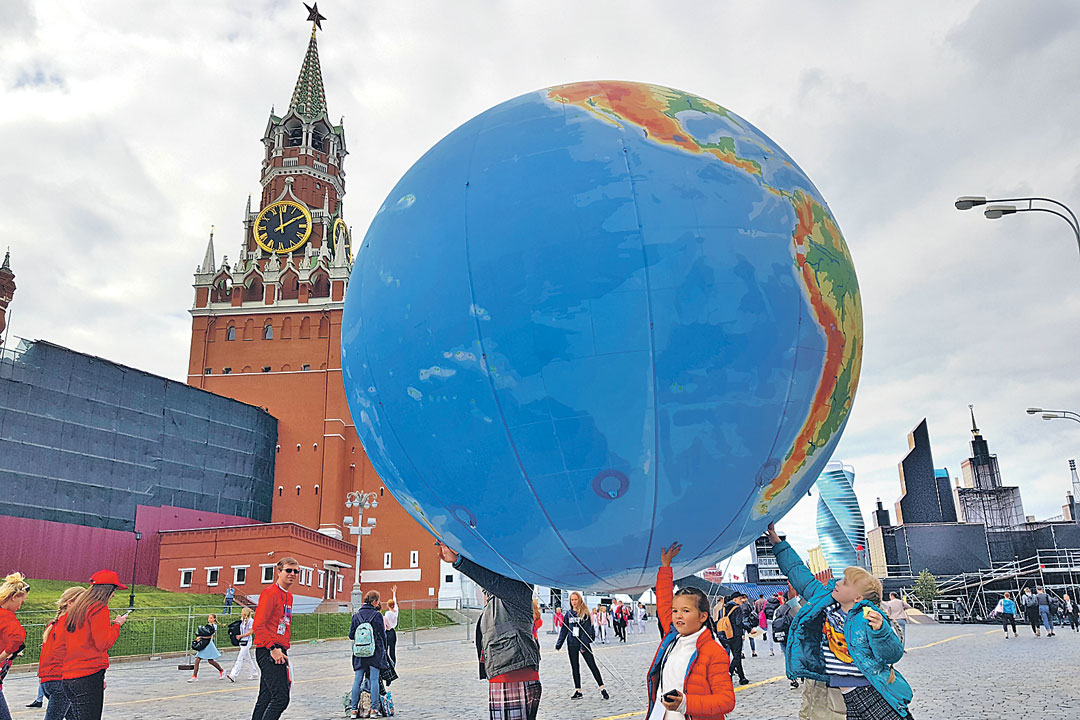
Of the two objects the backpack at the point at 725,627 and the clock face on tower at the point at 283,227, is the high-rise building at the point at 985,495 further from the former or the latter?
the backpack at the point at 725,627

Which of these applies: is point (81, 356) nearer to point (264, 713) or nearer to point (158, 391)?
point (158, 391)

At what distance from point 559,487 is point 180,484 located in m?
53.6

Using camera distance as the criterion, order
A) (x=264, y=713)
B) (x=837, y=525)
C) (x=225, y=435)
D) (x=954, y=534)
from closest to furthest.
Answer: (x=264, y=713) → (x=837, y=525) → (x=225, y=435) → (x=954, y=534)

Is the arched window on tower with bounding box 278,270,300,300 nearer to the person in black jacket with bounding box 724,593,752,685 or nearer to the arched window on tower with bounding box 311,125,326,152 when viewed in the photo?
the arched window on tower with bounding box 311,125,326,152

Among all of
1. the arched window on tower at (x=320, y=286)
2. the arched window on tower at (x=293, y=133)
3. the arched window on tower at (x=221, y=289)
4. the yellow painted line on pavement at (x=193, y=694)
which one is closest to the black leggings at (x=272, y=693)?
the yellow painted line on pavement at (x=193, y=694)

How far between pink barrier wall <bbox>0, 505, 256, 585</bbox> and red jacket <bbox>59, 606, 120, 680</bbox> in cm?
4344

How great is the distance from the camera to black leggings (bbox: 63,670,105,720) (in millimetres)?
6203

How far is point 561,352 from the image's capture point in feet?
13.3

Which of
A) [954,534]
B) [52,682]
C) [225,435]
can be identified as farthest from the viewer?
[954,534]

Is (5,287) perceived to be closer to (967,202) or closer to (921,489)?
(967,202)

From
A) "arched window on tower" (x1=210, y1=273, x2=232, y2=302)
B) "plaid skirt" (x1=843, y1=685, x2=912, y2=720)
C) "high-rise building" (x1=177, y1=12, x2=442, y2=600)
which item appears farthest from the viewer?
"arched window on tower" (x1=210, y1=273, x2=232, y2=302)

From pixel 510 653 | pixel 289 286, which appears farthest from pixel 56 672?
pixel 289 286

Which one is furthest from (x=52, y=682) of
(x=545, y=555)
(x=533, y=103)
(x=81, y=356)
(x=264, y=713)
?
(x=81, y=356)

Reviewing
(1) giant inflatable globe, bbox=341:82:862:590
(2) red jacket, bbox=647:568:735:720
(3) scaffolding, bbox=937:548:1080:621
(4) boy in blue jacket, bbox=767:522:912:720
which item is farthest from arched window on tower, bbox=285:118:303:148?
(2) red jacket, bbox=647:568:735:720
